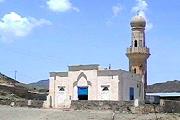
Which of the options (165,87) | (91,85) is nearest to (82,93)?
(91,85)

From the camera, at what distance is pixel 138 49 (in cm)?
5491

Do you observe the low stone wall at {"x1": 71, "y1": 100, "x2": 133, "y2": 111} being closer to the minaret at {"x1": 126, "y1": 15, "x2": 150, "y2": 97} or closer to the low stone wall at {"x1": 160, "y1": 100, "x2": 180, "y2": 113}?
the low stone wall at {"x1": 160, "y1": 100, "x2": 180, "y2": 113}

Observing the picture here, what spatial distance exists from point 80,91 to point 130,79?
5.20m

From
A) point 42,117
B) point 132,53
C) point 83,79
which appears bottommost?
point 42,117

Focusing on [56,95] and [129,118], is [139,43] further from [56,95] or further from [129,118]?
[129,118]

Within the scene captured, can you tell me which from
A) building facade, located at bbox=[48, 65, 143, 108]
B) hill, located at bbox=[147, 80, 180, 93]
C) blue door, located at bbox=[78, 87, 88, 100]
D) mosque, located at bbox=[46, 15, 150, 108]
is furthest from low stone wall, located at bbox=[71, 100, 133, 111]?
hill, located at bbox=[147, 80, 180, 93]

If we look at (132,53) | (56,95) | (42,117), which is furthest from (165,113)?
(132,53)

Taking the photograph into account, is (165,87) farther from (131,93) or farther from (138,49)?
(131,93)

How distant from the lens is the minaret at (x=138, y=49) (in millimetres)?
54969

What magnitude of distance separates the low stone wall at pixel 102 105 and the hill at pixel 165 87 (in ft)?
93.1

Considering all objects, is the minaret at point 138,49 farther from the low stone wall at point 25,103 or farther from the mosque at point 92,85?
the low stone wall at point 25,103

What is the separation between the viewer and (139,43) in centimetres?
5559

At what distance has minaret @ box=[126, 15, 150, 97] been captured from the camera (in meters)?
55.0

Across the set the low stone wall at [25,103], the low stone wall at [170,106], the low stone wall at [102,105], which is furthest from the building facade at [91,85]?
the low stone wall at [170,106]
